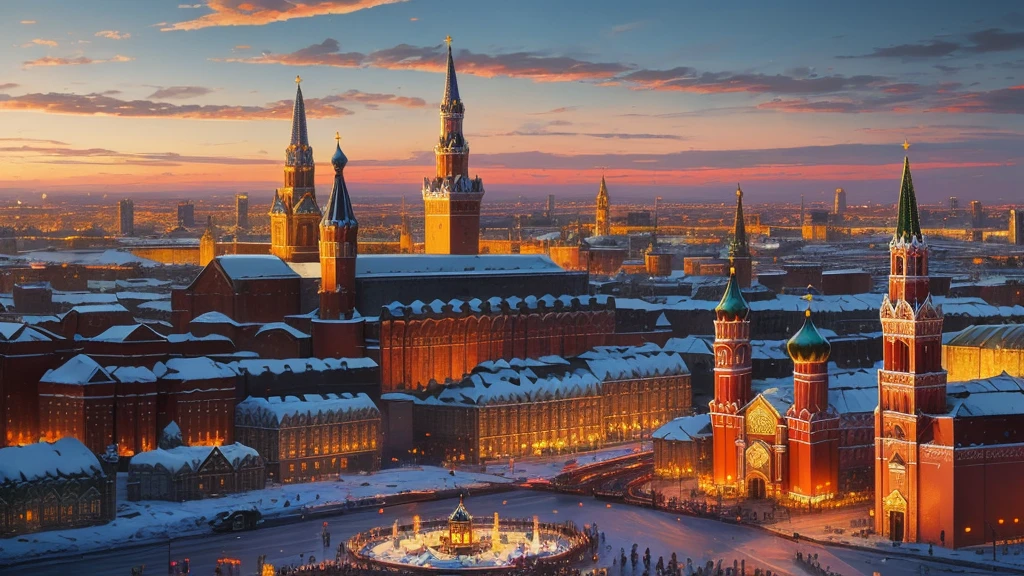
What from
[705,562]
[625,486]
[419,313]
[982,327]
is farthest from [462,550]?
[982,327]

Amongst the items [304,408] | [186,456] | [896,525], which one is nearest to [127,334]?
[186,456]

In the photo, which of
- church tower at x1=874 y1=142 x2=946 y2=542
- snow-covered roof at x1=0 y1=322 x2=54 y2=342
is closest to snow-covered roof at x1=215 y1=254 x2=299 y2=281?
snow-covered roof at x1=0 y1=322 x2=54 y2=342

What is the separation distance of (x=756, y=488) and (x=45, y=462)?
48.3 metres

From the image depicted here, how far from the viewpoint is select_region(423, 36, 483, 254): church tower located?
16312 centimetres

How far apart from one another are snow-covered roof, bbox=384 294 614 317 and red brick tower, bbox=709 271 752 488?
31.7 m

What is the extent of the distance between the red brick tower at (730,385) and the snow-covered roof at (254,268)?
43264 millimetres

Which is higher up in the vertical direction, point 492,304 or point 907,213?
point 907,213

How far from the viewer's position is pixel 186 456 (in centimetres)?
11388

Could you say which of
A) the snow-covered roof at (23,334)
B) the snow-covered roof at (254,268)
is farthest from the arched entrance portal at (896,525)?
the snow-covered roof at (254,268)

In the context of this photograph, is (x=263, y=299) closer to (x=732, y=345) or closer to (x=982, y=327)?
(x=732, y=345)

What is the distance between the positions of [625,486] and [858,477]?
1701cm

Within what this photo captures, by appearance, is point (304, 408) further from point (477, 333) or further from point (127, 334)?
point (477, 333)

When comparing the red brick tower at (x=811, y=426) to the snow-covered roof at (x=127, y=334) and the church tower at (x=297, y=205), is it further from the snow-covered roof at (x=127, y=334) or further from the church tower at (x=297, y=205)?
the church tower at (x=297, y=205)

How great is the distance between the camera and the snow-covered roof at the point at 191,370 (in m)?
122
